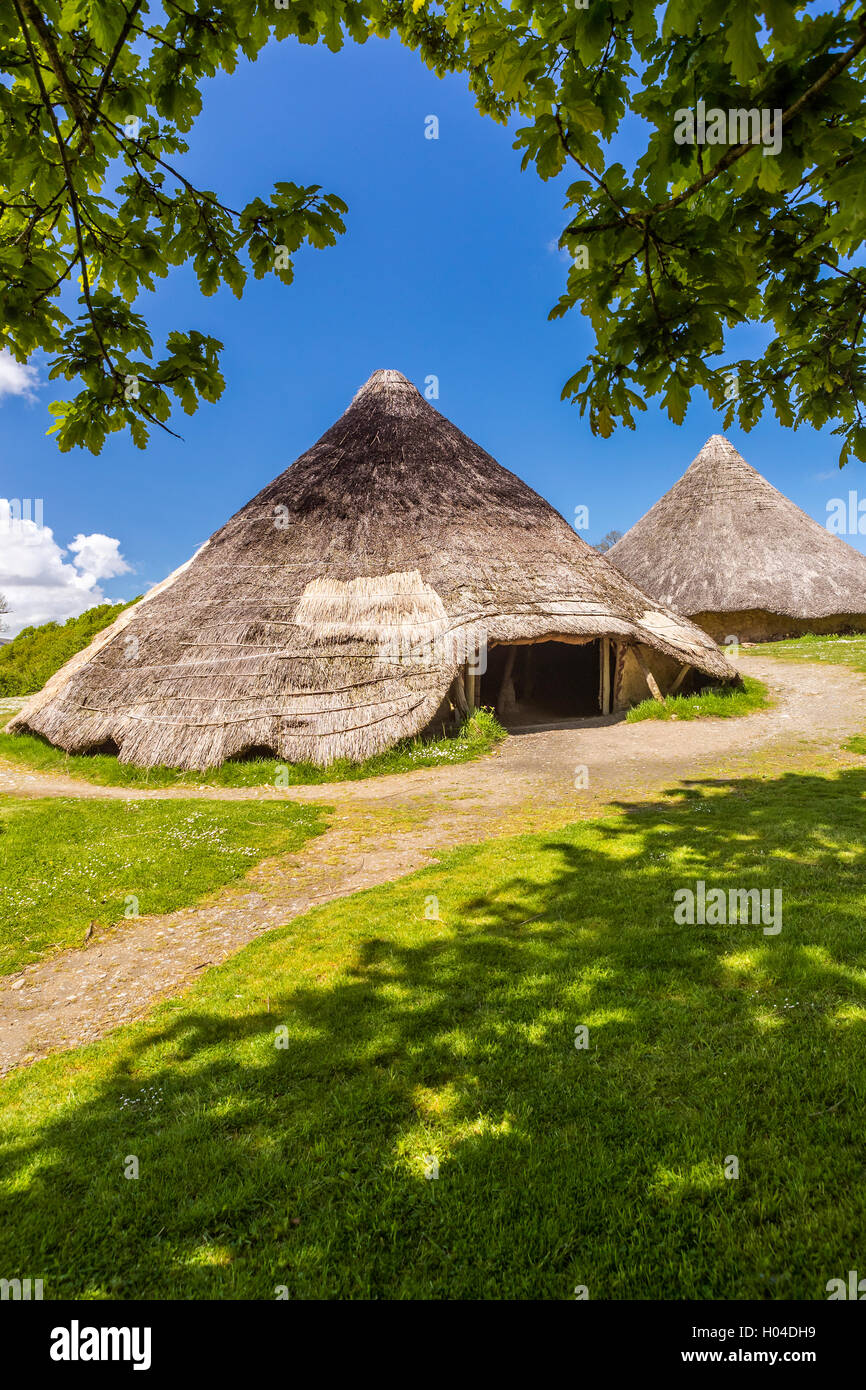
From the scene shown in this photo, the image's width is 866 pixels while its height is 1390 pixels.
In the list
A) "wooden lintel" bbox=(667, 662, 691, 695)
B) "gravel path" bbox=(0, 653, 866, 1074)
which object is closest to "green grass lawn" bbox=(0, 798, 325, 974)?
"gravel path" bbox=(0, 653, 866, 1074)

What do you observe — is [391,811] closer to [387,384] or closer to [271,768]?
[271,768]

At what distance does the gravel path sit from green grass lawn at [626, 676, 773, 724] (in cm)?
39

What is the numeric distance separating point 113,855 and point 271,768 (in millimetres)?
4067

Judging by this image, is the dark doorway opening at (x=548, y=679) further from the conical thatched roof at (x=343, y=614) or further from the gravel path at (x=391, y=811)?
the gravel path at (x=391, y=811)

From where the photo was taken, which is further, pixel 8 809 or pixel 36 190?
pixel 8 809

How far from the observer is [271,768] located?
1127 centimetres

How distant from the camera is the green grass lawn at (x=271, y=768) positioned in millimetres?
11094

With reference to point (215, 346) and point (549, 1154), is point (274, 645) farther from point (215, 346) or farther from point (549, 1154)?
point (549, 1154)

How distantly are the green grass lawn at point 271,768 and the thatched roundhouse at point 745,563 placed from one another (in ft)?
57.4

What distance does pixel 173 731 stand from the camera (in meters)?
11.9

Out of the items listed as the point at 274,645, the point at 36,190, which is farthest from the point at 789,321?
the point at 274,645

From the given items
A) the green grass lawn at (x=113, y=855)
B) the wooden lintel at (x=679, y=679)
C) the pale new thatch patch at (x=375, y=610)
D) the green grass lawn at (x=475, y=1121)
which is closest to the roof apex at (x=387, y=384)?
the pale new thatch patch at (x=375, y=610)

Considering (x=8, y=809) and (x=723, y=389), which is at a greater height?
(x=723, y=389)
